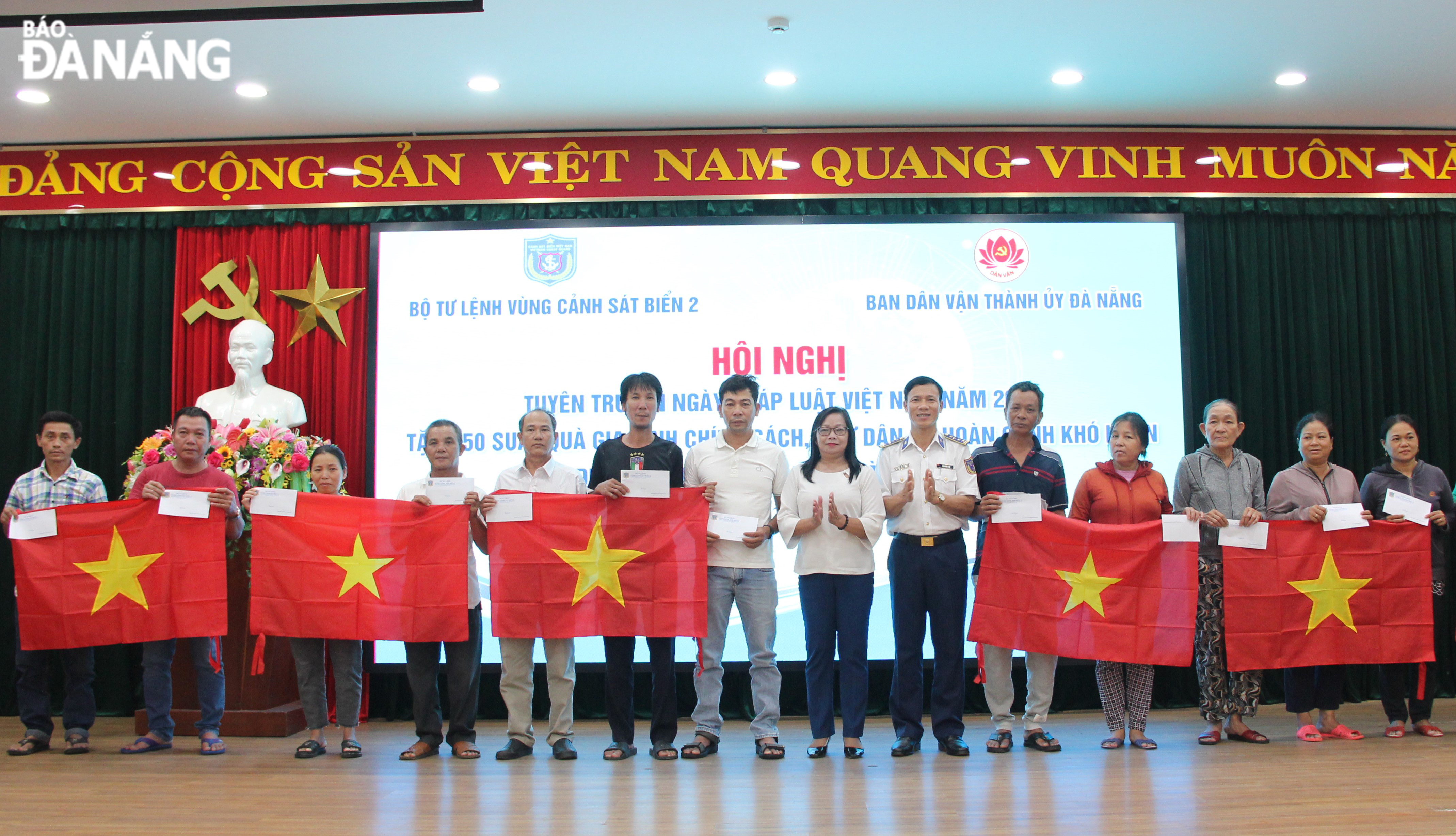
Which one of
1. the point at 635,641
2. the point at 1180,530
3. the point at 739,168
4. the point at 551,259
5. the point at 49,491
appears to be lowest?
the point at 635,641

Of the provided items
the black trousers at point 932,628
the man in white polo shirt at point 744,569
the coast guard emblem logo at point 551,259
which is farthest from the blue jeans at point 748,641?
the coast guard emblem logo at point 551,259

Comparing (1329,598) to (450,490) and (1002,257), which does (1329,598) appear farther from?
(450,490)

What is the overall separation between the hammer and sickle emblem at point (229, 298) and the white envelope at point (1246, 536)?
4635 mm

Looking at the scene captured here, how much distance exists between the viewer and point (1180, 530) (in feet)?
12.5

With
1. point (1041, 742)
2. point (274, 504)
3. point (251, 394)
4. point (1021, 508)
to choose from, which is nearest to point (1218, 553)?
point (1021, 508)

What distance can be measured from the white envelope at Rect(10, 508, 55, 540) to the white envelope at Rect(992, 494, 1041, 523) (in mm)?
3624

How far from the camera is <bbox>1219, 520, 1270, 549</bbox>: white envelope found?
387 cm

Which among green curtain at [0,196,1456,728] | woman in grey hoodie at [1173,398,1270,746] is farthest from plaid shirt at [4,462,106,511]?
woman in grey hoodie at [1173,398,1270,746]

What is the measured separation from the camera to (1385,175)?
553 cm

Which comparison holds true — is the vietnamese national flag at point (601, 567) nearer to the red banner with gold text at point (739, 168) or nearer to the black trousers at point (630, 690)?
the black trousers at point (630, 690)

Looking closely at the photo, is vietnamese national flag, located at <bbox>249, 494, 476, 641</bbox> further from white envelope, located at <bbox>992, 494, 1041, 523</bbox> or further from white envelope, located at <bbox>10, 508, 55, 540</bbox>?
white envelope, located at <bbox>992, 494, 1041, 523</bbox>

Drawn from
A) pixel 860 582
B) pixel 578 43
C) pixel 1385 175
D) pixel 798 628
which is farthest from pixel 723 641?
pixel 1385 175

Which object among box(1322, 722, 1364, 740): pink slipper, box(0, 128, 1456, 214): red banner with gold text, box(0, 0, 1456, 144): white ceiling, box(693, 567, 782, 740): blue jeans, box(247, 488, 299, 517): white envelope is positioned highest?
box(0, 0, 1456, 144): white ceiling

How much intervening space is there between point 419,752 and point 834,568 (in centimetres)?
168
